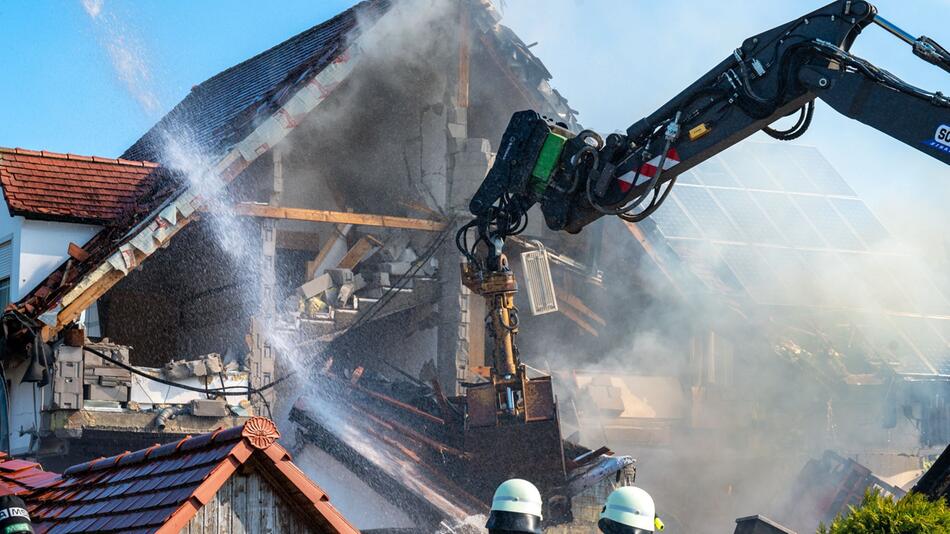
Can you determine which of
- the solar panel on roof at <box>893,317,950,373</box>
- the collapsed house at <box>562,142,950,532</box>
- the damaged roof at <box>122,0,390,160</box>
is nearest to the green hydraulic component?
the damaged roof at <box>122,0,390,160</box>

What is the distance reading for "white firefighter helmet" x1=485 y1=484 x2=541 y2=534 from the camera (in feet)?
24.4

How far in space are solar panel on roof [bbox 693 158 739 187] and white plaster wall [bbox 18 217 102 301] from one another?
13.3m

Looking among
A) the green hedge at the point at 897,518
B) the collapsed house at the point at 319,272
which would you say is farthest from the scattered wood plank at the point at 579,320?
the green hedge at the point at 897,518

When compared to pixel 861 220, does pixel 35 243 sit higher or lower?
lower

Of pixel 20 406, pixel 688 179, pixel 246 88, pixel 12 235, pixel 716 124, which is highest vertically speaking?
pixel 246 88

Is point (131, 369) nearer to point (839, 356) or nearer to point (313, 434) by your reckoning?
point (313, 434)

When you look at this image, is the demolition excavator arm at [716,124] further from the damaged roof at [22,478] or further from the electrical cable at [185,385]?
the damaged roof at [22,478]

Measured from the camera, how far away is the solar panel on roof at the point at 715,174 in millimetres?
26734

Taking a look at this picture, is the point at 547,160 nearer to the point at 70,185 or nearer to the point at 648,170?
the point at 648,170

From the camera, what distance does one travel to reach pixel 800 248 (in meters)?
25.0

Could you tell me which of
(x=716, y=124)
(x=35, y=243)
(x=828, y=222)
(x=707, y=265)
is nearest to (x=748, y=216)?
(x=828, y=222)

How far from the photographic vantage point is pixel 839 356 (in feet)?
73.5

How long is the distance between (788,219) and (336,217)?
1075 centimetres

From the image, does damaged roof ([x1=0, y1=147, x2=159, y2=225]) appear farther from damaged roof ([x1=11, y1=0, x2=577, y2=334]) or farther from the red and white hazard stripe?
the red and white hazard stripe
